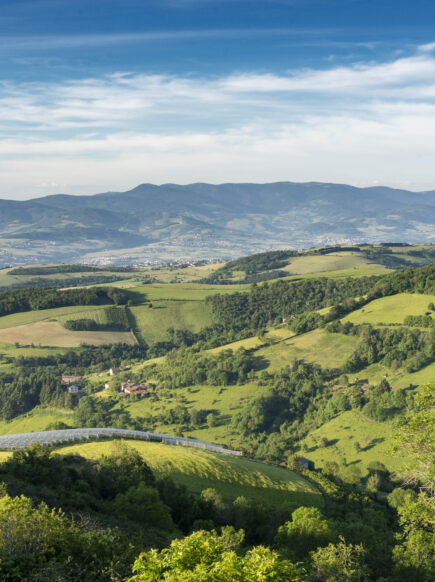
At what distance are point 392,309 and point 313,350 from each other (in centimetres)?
3617

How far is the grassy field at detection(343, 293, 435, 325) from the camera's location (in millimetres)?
167750

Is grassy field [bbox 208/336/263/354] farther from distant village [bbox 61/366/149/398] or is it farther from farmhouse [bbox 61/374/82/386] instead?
farmhouse [bbox 61/374/82/386]

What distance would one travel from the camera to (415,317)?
160875mm

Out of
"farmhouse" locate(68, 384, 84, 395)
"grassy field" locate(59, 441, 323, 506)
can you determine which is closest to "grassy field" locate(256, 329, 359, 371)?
"farmhouse" locate(68, 384, 84, 395)

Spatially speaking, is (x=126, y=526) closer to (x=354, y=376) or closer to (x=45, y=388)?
(x=354, y=376)

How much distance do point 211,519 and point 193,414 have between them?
8767cm

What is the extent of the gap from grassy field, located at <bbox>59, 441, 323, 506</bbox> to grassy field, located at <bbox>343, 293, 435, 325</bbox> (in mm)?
103459

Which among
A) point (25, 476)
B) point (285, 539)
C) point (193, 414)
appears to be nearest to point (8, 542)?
point (25, 476)

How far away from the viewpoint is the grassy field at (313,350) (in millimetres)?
157375

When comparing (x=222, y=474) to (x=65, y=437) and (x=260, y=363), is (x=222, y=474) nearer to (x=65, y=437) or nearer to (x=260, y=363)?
(x=65, y=437)

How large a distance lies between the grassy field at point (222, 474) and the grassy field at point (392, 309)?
103459 mm

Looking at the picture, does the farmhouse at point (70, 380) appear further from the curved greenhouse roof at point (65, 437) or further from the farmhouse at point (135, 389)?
the curved greenhouse roof at point (65, 437)

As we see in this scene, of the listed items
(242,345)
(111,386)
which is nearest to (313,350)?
(242,345)

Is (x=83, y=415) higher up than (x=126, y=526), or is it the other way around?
(x=126, y=526)
